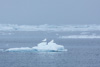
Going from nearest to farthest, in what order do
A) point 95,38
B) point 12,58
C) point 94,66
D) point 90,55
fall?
point 94,66 < point 12,58 < point 90,55 < point 95,38

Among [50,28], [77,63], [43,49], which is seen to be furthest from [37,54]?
[50,28]

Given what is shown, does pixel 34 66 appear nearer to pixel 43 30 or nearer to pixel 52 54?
pixel 52 54

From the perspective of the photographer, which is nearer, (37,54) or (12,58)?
(12,58)

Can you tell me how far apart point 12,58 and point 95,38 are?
18.8 m

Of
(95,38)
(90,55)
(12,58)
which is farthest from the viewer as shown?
(95,38)

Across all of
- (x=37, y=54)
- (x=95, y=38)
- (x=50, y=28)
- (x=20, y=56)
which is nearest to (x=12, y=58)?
(x=20, y=56)

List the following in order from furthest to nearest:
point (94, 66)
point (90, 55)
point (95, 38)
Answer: point (95, 38), point (90, 55), point (94, 66)

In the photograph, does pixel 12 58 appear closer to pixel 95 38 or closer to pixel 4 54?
pixel 4 54

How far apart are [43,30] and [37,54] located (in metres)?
35.7

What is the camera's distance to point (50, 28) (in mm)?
59156

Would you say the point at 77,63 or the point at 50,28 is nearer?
the point at 77,63

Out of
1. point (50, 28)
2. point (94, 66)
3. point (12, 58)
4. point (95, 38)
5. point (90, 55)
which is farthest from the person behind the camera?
point (50, 28)

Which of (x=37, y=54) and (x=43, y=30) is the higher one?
(x=43, y=30)

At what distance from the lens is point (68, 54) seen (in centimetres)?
2383
